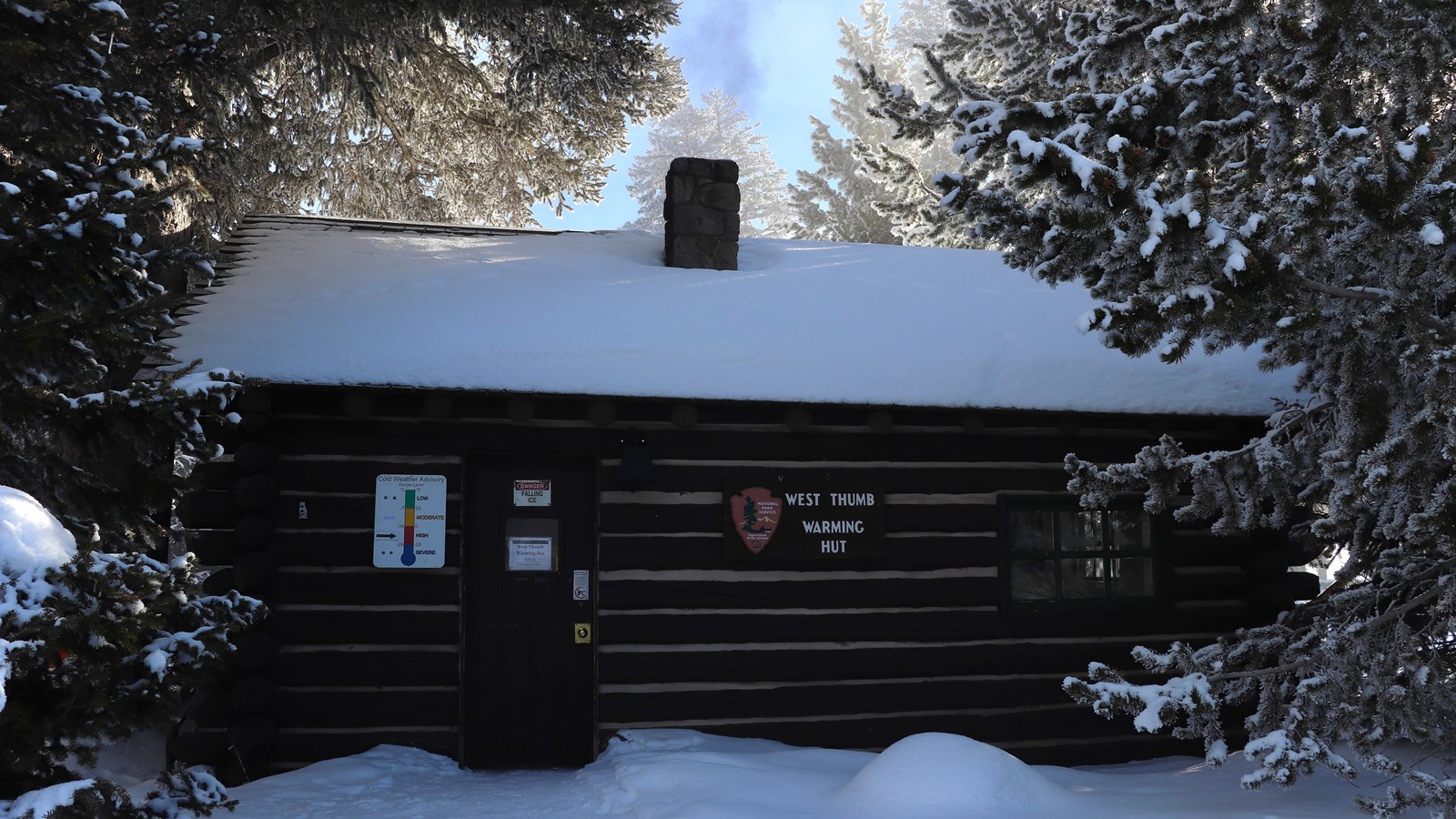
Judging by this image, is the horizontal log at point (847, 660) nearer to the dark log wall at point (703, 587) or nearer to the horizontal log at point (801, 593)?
the dark log wall at point (703, 587)

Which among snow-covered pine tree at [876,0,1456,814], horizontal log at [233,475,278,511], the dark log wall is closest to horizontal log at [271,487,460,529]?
the dark log wall

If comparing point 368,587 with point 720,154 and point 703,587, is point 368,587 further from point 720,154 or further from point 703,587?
point 720,154

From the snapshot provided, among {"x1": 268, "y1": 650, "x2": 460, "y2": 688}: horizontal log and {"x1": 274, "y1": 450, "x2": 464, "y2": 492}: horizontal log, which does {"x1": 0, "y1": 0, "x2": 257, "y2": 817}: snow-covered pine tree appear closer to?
{"x1": 274, "y1": 450, "x2": 464, "y2": 492}: horizontal log

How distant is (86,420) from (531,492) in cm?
292

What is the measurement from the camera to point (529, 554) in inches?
297

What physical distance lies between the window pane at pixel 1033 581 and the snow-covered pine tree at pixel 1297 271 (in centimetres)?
193

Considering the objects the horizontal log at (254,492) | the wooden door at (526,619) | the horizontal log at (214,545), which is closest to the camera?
the horizontal log at (254,492)

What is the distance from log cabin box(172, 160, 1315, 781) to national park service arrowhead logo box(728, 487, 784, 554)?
0.06 feet

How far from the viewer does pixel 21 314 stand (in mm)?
5352

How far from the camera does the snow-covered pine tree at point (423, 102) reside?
1046cm

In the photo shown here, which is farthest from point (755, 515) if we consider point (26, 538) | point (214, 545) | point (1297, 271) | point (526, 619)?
point (26, 538)

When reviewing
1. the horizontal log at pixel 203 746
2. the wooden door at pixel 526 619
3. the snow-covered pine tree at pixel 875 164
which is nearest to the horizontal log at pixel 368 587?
the wooden door at pixel 526 619

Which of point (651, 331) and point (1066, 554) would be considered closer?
point (651, 331)

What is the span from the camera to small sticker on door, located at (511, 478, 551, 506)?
298 inches
